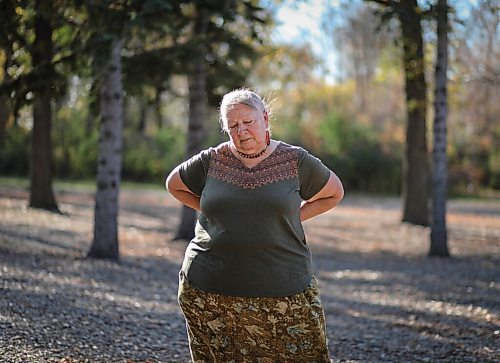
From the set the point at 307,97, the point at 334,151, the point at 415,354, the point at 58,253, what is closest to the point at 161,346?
the point at 415,354

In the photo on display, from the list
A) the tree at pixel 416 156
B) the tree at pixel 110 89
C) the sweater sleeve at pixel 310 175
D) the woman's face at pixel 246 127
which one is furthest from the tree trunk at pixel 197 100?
the woman's face at pixel 246 127

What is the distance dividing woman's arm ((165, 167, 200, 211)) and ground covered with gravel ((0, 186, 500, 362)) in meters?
1.78

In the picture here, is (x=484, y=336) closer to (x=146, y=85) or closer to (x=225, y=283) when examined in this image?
(x=225, y=283)

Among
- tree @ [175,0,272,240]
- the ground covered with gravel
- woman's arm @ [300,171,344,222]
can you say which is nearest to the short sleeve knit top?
woman's arm @ [300,171,344,222]

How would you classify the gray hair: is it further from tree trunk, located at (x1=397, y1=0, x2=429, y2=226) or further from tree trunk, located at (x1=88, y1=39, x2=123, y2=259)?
tree trunk, located at (x1=397, y1=0, x2=429, y2=226)

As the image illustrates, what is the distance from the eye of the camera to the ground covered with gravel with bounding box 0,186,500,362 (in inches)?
215

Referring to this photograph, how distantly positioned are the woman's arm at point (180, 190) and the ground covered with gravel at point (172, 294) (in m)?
1.78

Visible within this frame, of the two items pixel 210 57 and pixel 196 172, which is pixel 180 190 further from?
pixel 210 57

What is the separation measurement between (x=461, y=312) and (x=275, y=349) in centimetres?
465

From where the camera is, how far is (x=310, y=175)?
3414 mm

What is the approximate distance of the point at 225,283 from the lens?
327cm

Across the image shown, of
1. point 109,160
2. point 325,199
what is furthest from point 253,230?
point 109,160

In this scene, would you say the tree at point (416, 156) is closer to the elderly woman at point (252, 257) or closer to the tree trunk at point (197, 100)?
the tree trunk at point (197, 100)

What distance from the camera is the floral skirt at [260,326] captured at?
10.7 feet
